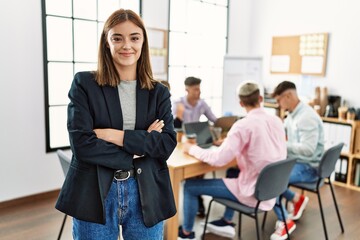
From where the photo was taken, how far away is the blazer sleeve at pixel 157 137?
1.40 metres

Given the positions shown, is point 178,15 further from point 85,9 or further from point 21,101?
point 21,101

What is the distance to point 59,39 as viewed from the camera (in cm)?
370

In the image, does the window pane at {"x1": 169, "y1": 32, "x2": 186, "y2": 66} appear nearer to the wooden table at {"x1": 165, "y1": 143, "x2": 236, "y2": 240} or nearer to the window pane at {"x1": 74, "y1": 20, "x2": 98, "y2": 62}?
the window pane at {"x1": 74, "y1": 20, "x2": 98, "y2": 62}

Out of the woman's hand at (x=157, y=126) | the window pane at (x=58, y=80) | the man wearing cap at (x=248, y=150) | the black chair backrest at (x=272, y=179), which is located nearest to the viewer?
the woman's hand at (x=157, y=126)

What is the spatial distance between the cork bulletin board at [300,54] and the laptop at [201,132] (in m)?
2.55

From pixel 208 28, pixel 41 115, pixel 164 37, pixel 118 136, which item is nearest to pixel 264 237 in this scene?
pixel 118 136

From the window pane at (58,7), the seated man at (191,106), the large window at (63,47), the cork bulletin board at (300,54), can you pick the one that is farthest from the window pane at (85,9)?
the cork bulletin board at (300,54)

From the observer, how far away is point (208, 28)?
543 cm

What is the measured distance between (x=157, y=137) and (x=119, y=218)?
0.37 metres

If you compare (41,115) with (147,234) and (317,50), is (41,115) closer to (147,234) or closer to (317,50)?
(147,234)

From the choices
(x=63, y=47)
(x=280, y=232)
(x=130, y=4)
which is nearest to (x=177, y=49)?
(x=130, y=4)

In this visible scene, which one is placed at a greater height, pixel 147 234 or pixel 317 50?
pixel 317 50

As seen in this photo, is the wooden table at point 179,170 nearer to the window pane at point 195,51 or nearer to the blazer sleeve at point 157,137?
the blazer sleeve at point 157,137

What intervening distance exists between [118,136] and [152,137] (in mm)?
144
